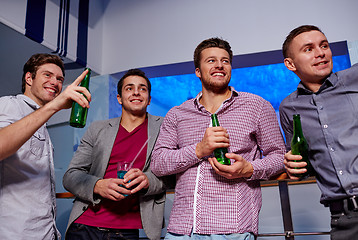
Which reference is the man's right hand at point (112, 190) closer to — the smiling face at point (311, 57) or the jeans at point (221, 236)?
the jeans at point (221, 236)

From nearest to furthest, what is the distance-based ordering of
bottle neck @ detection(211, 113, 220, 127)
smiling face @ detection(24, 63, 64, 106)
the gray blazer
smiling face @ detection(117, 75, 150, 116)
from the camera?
bottle neck @ detection(211, 113, 220, 127) → the gray blazer → smiling face @ detection(24, 63, 64, 106) → smiling face @ detection(117, 75, 150, 116)

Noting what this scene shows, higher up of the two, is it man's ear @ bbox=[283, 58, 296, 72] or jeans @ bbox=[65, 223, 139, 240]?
man's ear @ bbox=[283, 58, 296, 72]

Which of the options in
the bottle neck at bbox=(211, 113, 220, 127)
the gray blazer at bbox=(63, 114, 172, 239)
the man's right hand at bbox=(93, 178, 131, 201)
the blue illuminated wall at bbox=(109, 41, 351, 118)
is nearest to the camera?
the bottle neck at bbox=(211, 113, 220, 127)

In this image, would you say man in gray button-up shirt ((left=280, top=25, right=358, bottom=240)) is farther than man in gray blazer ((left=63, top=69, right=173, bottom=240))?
No

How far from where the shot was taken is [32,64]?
1882mm

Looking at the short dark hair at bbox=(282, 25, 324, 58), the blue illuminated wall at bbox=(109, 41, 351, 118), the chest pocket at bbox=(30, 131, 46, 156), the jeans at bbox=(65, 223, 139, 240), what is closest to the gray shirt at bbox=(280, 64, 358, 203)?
the short dark hair at bbox=(282, 25, 324, 58)

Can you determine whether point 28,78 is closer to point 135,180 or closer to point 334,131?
point 135,180

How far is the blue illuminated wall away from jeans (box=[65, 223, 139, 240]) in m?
2.14

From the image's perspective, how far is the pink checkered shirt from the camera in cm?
140

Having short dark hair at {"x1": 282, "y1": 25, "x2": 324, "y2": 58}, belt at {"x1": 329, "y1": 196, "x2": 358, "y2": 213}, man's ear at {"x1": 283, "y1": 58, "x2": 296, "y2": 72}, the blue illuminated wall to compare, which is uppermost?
the blue illuminated wall

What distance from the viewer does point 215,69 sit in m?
1.69

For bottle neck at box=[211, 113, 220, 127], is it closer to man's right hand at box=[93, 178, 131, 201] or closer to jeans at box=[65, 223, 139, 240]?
man's right hand at box=[93, 178, 131, 201]

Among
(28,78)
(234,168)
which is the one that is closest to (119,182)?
(234,168)

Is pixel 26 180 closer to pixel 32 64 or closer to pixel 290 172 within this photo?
pixel 32 64
